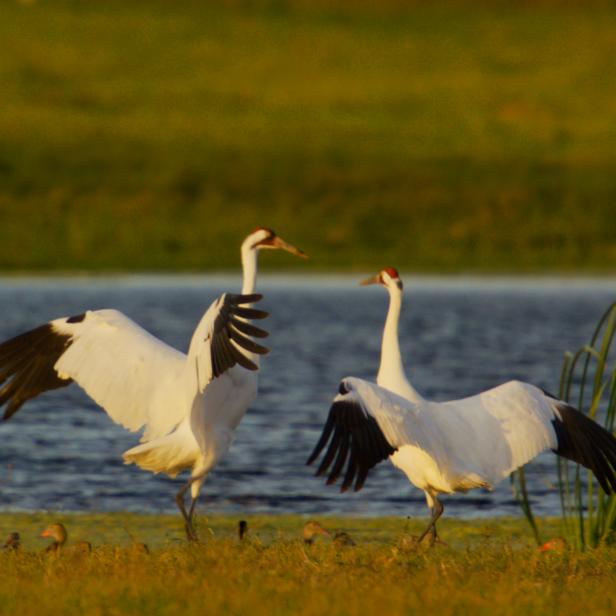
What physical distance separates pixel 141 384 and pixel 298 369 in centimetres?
1142

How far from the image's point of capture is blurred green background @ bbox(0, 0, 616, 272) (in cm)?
3428

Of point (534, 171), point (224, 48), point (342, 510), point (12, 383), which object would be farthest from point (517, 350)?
point (224, 48)

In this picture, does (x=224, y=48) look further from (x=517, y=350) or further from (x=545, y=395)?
(x=545, y=395)

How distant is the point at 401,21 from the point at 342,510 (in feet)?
148

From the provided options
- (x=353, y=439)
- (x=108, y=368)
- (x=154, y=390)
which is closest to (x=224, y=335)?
(x=353, y=439)

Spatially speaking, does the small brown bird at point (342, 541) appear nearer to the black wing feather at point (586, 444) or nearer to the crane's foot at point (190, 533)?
the crane's foot at point (190, 533)

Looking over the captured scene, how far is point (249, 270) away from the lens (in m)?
10.1

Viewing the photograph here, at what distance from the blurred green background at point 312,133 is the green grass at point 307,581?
2444 cm

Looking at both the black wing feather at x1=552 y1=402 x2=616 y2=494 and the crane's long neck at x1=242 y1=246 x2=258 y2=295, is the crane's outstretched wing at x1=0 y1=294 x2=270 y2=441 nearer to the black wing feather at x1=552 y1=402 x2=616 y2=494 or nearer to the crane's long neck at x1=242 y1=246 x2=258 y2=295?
the crane's long neck at x1=242 y1=246 x2=258 y2=295

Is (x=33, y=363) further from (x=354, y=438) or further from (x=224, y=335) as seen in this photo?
(x=354, y=438)

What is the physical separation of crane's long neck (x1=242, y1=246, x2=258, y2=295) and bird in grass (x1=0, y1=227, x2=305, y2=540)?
0.04ft

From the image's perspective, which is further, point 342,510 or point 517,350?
point 517,350

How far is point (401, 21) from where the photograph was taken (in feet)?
184

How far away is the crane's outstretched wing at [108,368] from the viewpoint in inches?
378
